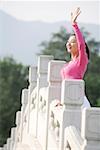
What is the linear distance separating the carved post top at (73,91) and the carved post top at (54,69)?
4.09 ft

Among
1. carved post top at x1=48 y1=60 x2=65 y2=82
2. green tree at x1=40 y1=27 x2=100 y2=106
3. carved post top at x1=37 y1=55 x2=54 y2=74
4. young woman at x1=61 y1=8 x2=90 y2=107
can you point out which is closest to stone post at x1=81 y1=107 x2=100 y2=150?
young woman at x1=61 y1=8 x2=90 y2=107

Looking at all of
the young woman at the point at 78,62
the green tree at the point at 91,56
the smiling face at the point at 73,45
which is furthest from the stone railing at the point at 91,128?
the green tree at the point at 91,56

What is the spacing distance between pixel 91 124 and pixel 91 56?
26466mm

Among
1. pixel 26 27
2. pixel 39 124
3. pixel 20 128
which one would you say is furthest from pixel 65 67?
pixel 26 27

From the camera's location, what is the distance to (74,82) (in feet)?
11.9

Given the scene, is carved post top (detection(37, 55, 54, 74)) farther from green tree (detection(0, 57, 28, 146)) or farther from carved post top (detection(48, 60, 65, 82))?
green tree (detection(0, 57, 28, 146))

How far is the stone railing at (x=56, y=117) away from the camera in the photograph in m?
2.77

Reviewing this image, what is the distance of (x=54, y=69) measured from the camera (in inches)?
193

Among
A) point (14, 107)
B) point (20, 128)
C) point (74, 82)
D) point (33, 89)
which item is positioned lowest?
point (14, 107)

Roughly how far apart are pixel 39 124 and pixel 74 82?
2.41 m

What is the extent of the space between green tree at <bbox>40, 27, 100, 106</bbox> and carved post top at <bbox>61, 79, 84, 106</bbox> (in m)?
18.5

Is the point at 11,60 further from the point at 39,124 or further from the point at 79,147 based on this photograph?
the point at 79,147

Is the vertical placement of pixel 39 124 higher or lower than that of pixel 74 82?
lower

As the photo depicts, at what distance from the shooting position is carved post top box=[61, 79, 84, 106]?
360cm
